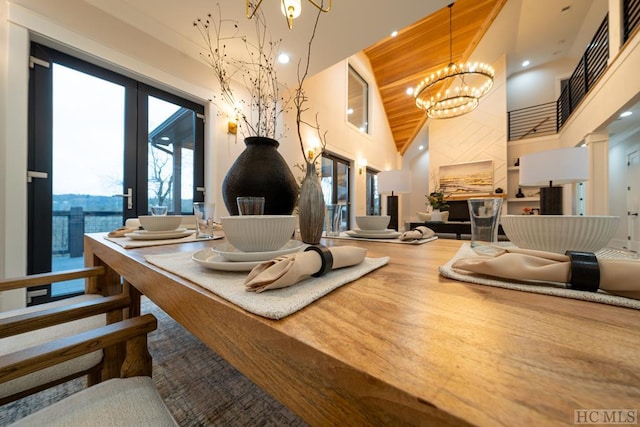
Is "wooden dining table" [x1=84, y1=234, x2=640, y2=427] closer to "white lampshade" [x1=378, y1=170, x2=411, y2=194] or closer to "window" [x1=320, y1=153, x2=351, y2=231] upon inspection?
"white lampshade" [x1=378, y1=170, x2=411, y2=194]

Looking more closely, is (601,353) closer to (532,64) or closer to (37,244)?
(37,244)

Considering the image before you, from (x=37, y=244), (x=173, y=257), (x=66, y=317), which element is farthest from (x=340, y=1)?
(x=37, y=244)

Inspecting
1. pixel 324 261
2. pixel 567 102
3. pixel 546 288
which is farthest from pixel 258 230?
pixel 567 102

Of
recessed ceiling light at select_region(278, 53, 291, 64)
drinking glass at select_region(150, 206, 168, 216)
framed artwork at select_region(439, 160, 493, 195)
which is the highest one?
recessed ceiling light at select_region(278, 53, 291, 64)

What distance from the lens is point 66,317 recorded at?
0.63 meters

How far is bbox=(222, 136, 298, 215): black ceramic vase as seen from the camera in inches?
43.8

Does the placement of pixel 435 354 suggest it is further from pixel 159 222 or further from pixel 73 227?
pixel 73 227

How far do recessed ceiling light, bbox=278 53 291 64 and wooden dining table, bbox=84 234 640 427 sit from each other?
3266 millimetres

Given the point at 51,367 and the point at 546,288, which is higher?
the point at 546,288

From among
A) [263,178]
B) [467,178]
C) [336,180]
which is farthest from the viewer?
[467,178]

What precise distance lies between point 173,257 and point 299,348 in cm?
54

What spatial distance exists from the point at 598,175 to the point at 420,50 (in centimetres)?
413

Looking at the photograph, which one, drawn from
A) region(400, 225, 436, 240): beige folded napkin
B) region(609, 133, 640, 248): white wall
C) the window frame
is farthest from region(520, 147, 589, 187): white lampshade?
region(609, 133, 640, 248): white wall

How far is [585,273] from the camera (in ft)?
1.15
